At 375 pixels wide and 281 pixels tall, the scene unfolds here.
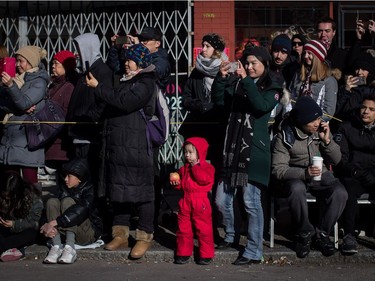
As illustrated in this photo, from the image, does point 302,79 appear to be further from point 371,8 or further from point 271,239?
point 371,8

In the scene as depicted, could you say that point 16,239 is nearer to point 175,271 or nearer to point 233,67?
point 175,271

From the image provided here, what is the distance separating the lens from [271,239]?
9.88 meters

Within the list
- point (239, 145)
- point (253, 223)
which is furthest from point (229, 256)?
point (239, 145)

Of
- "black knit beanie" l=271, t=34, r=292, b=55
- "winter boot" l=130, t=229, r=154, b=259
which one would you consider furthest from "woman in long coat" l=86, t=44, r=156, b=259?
"black knit beanie" l=271, t=34, r=292, b=55

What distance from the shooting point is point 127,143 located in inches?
373

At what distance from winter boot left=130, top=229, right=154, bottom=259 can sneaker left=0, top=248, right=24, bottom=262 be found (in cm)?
111

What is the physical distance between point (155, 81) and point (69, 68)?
1.38 metres

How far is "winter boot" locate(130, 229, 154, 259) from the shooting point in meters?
9.55

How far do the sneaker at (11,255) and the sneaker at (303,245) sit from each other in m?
2.68

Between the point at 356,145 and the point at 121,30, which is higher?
the point at 121,30

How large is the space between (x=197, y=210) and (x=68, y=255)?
130 cm

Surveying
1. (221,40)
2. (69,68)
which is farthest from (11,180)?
(221,40)

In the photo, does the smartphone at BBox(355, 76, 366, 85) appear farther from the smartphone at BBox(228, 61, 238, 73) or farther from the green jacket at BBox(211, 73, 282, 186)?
the smartphone at BBox(228, 61, 238, 73)

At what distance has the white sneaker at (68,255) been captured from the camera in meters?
9.48
